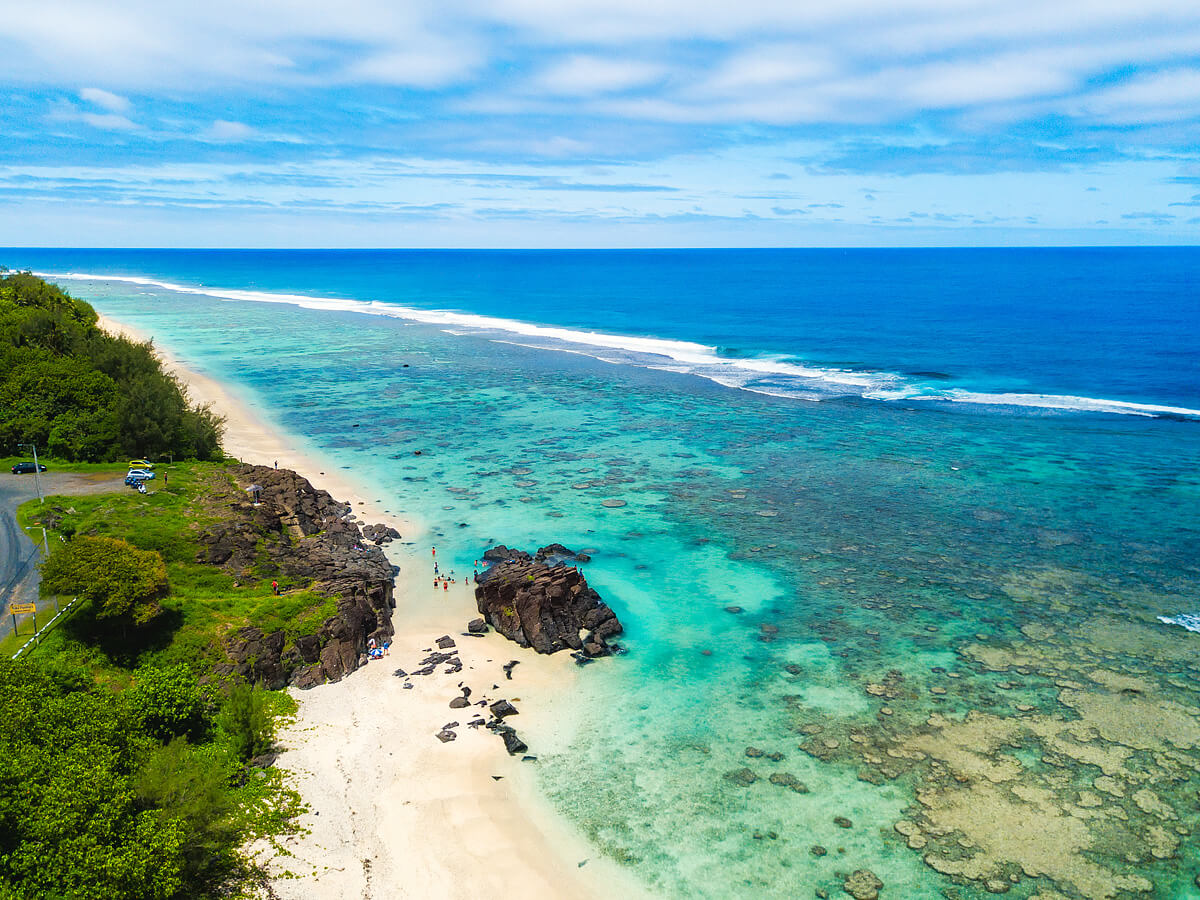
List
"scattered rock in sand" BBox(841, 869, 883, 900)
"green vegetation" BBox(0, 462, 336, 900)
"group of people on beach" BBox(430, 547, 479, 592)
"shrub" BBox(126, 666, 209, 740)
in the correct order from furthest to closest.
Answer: "group of people on beach" BBox(430, 547, 479, 592) → "shrub" BBox(126, 666, 209, 740) → "scattered rock in sand" BBox(841, 869, 883, 900) → "green vegetation" BBox(0, 462, 336, 900)

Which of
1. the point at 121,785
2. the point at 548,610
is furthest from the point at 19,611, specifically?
the point at 548,610

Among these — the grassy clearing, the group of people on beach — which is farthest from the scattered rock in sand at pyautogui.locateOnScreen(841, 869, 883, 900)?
the grassy clearing

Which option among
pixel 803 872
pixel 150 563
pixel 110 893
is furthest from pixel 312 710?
pixel 803 872

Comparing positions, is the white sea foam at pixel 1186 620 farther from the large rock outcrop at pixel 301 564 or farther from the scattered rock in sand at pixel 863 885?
the large rock outcrop at pixel 301 564

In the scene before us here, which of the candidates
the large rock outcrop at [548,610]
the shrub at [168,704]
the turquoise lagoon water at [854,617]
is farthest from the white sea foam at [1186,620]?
the shrub at [168,704]

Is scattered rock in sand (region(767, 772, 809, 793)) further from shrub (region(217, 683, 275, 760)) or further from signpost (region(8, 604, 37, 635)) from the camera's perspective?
signpost (region(8, 604, 37, 635))

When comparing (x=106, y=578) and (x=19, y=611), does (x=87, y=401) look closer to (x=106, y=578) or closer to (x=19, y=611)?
(x=19, y=611)

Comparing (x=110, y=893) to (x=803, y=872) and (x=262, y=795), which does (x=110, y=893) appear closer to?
(x=262, y=795)
